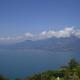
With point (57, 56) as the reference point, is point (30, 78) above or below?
below

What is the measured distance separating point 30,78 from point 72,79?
206 cm

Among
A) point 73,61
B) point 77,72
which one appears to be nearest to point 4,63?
point 73,61

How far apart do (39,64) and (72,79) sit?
7.69 m

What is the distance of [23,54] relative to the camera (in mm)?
16438

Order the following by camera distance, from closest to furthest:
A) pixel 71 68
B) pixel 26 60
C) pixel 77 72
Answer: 1. pixel 77 72
2. pixel 71 68
3. pixel 26 60

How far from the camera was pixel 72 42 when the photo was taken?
28625 millimetres

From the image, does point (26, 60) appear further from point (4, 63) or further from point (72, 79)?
point (72, 79)

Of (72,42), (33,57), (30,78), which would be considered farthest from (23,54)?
(72,42)

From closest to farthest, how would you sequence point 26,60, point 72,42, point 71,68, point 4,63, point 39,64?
point 71,68 → point 4,63 → point 39,64 → point 26,60 → point 72,42

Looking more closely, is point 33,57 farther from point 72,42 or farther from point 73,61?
point 72,42

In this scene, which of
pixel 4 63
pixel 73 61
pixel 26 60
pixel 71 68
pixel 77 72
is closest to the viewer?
pixel 77 72

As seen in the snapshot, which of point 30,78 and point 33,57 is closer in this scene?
point 30,78

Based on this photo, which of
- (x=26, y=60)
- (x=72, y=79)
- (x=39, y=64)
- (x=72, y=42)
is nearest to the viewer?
(x=72, y=79)

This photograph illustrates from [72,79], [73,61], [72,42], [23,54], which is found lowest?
[72,79]
